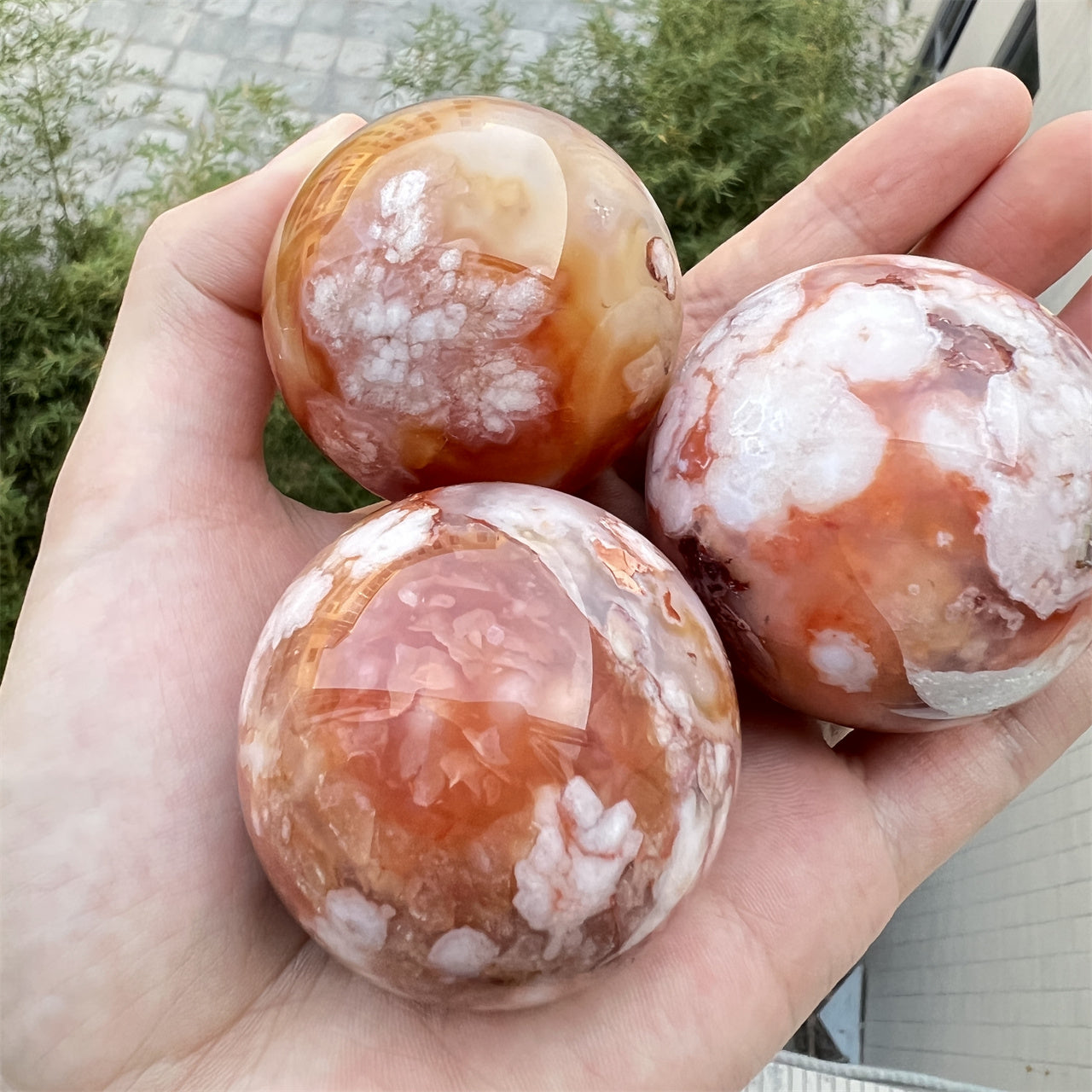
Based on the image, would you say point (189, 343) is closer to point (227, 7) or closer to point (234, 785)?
point (234, 785)

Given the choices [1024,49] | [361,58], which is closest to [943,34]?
[1024,49]

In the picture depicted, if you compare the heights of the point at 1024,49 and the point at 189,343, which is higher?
the point at 1024,49

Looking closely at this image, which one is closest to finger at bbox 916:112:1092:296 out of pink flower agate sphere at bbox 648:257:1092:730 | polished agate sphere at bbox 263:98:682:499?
pink flower agate sphere at bbox 648:257:1092:730

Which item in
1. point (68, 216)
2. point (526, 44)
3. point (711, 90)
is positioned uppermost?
point (711, 90)

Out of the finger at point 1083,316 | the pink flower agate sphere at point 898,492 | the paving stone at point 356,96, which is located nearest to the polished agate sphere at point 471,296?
the pink flower agate sphere at point 898,492

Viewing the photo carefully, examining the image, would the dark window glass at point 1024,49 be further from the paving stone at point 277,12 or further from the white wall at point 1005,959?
the paving stone at point 277,12

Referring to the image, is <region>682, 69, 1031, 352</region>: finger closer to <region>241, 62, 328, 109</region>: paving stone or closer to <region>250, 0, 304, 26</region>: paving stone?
<region>241, 62, 328, 109</region>: paving stone

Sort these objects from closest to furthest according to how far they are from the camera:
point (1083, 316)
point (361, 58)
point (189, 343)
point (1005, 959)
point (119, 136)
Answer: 1. point (189, 343)
2. point (1083, 316)
3. point (1005, 959)
4. point (119, 136)
5. point (361, 58)
